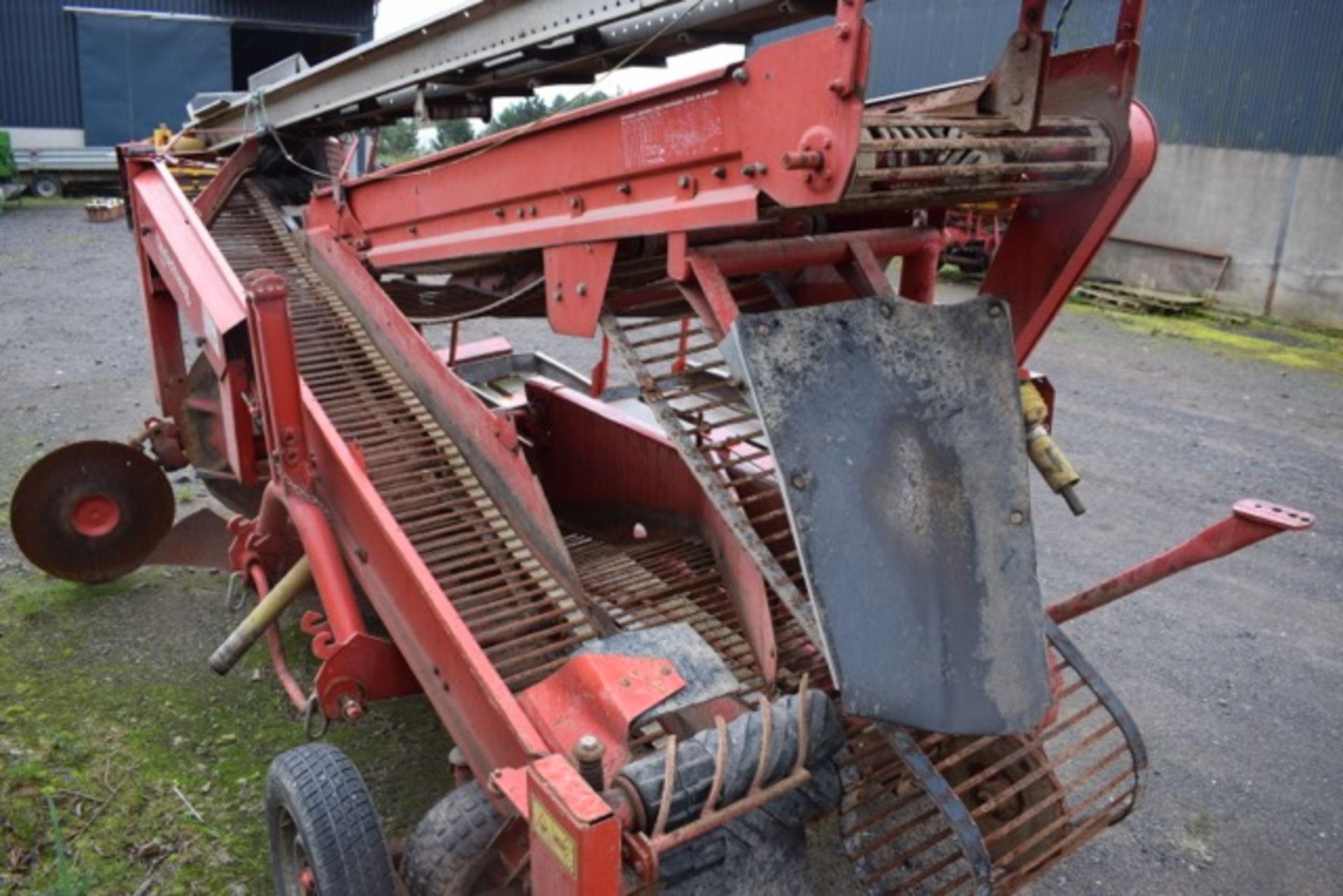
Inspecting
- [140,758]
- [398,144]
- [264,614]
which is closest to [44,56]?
[398,144]

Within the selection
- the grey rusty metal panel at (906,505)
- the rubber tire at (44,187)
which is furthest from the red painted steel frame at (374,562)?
the rubber tire at (44,187)

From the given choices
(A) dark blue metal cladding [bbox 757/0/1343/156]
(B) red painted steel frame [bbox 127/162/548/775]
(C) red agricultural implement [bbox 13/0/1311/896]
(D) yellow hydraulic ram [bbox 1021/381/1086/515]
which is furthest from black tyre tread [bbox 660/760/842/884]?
(A) dark blue metal cladding [bbox 757/0/1343/156]

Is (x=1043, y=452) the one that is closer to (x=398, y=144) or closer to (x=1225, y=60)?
(x=1225, y=60)

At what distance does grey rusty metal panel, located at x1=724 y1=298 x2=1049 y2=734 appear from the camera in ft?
7.36

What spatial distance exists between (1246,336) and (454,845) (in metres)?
11.1

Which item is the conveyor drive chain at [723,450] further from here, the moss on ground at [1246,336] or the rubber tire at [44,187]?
the rubber tire at [44,187]

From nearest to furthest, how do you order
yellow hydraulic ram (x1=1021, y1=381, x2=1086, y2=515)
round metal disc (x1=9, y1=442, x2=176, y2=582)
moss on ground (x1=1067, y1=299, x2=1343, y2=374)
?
yellow hydraulic ram (x1=1021, y1=381, x2=1086, y2=515)
round metal disc (x1=9, y1=442, x2=176, y2=582)
moss on ground (x1=1067, y1=299, x2=1343, y2=374)

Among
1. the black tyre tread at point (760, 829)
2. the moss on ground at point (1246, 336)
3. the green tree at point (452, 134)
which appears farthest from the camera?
the green tree at point (452, 134)

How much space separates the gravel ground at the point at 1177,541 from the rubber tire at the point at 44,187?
7634 mm

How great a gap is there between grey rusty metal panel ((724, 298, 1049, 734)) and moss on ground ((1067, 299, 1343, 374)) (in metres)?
9.07

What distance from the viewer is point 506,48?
313 centimetres

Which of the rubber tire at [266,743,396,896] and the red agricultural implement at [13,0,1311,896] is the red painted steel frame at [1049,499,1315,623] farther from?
the rubber tire at [266,743,396,896]

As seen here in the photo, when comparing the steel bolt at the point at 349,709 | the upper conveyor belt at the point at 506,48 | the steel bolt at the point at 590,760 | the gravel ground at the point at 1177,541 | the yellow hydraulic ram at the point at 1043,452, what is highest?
the upper conveyor belt at the point at 506,48

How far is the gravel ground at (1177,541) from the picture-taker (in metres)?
3.63
